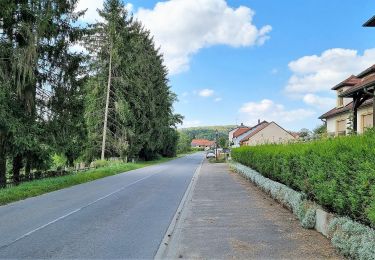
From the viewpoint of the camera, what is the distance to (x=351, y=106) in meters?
25.8

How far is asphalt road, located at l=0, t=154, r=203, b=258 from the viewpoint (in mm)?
7352

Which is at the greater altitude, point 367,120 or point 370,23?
point 370,23

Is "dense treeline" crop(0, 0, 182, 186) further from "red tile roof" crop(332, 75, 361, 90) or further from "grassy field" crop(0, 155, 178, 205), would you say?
"red tile roof" crop(332, 75, 361, 90)

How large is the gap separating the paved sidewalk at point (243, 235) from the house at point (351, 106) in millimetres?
5535

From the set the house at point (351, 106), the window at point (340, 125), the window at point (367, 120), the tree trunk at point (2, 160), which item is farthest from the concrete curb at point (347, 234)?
the window at point (340, 125)

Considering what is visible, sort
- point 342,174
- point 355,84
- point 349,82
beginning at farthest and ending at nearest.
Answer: point 349,82 → point 355,84 → point 342,174

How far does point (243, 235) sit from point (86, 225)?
383 centimetres

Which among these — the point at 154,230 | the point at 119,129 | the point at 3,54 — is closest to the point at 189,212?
the point at 154,230

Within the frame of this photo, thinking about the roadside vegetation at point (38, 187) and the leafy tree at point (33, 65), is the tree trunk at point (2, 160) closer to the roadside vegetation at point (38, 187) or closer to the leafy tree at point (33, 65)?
the leafy tree at point (33, 65)

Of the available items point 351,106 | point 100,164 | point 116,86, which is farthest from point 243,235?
point 116,86

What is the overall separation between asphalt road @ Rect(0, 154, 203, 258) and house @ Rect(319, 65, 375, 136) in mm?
7724

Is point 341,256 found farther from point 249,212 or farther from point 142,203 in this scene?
point 142,203

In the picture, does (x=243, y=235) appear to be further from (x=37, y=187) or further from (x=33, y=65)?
(x=33, y=65)

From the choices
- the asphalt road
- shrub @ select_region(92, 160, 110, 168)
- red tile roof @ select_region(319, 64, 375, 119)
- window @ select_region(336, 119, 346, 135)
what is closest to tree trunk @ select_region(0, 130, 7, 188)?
the asphalt road
